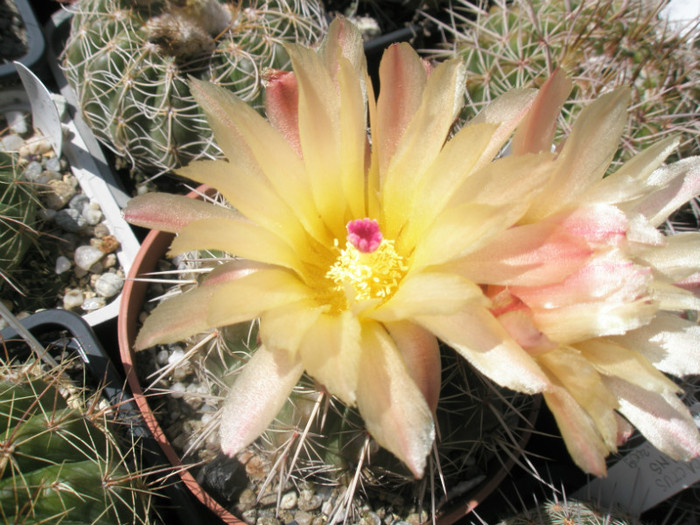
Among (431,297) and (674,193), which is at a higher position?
(674,193)

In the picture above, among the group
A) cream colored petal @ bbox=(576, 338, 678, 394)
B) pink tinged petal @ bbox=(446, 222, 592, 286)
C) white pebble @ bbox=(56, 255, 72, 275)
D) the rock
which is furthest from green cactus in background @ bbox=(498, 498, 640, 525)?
white pebble @ bbox=(56, 255, 72, 275)

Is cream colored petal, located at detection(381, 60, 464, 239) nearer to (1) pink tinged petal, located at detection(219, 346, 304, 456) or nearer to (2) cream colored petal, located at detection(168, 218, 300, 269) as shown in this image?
(2) cream colored petal, located at detection(168, 218, 300, 269)

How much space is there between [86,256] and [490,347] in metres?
1.09

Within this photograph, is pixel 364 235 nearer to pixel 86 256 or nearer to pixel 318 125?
pixel 318 125

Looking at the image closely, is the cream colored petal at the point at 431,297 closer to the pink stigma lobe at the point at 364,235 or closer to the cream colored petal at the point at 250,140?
the pink stigma lobe at the point at 364,235

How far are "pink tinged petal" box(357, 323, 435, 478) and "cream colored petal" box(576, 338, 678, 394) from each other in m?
0.19

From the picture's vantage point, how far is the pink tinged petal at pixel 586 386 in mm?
557

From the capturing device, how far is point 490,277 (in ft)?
1.97

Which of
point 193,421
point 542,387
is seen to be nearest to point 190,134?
point 193,421

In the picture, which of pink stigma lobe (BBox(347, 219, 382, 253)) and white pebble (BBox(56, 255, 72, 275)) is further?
white pebble (BBox(56, 255, 72, 275))

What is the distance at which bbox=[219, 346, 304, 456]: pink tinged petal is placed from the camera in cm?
58

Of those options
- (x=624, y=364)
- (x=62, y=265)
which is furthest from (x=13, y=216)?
(x=624, y=364)

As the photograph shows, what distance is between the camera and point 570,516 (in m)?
0.99

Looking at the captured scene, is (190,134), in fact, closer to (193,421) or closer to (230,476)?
(193,421)
